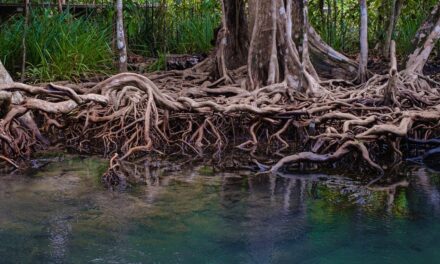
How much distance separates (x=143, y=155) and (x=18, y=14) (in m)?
5.82

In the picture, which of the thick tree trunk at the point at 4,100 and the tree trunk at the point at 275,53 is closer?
the thick tree trunk at the point at 4,100

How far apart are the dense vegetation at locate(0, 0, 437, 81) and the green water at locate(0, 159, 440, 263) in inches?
140

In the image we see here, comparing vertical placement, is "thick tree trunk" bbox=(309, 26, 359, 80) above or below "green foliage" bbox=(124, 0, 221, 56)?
below

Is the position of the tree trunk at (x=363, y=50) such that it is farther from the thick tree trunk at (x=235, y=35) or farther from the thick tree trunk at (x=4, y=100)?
the thick tree trunk at (x=4, y=100)

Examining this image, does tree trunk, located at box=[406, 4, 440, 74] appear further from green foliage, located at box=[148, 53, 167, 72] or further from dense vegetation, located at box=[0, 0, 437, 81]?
green foliage, located at box=[148, 53, 167, 72]

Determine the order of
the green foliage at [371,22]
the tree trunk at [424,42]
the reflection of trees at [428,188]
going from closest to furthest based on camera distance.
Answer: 1. the reflection of trees at [428,188]
2. the tree trunk at [424,42]
3. the green foliage at [371,22]

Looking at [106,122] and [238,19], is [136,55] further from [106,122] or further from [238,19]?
[106,122]

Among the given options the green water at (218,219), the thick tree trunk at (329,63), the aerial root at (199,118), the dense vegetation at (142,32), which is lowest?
the green water at (218,219)

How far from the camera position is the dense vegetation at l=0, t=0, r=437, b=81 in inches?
347

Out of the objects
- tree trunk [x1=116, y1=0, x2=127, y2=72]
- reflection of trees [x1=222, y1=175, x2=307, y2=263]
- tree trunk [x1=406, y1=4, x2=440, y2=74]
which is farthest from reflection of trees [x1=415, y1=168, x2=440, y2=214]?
tree trunk [x1=116, y1=0, x2=127, y2=72]

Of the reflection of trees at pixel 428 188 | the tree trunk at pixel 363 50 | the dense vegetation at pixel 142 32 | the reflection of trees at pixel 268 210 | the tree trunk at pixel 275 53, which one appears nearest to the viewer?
the reflection of trees at pixel 268 210

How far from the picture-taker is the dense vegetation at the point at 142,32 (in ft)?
28.9

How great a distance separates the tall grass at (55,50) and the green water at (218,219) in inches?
129

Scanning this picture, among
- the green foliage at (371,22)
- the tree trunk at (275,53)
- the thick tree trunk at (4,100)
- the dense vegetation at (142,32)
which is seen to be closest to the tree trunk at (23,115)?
the thick tree trunk at (4,100)
